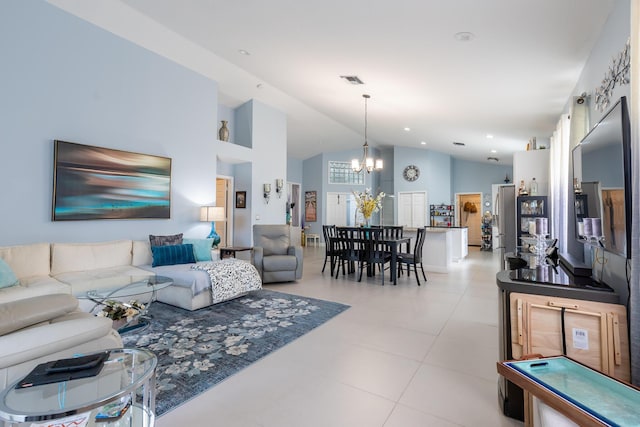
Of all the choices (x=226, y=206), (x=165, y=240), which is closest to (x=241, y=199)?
(x=226, y=206)

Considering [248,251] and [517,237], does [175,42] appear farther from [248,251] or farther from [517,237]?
[517,237]

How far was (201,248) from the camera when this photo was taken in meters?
4.86

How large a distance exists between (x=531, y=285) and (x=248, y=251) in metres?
4.61

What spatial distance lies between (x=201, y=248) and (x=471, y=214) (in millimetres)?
9801

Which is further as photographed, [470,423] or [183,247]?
[183,247]

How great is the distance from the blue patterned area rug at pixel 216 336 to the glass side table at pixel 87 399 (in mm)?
413

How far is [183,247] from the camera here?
15.0ft

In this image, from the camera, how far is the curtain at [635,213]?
1.31 m

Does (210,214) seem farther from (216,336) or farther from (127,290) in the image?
(216,336)

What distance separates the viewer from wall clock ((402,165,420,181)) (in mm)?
10180

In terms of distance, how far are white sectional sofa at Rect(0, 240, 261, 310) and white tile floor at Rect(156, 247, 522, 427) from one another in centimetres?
165

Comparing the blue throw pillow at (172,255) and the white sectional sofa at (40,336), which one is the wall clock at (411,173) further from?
the white sectional sofa at (40,336)

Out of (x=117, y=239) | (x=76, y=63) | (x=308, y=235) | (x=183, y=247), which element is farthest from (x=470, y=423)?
(x=308, y=235)

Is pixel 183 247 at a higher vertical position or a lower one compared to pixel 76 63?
lower
